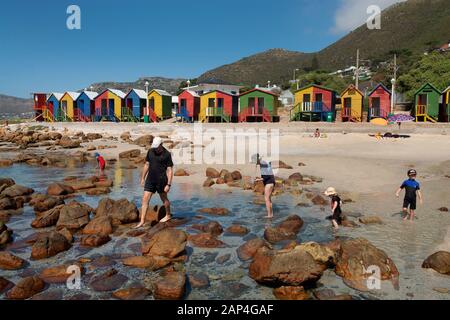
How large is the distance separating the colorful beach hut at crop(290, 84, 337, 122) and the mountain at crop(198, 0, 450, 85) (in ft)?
212

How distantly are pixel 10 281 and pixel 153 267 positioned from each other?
2.32m

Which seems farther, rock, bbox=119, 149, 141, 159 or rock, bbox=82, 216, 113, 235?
rock, bbox=119, 149, 141, 159

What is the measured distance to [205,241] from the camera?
804 centimetres

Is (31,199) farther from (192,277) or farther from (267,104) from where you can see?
(267,104)

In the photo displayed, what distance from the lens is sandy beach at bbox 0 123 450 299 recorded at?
7.64m

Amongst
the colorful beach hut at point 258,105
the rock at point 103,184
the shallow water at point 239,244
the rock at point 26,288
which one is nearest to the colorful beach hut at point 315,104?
the colorful beach hut at point 258,105

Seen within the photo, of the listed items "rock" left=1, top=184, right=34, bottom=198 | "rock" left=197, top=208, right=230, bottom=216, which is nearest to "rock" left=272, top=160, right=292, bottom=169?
"rock" left=197, top=208, right=230, bottom=216

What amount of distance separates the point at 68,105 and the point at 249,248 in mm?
46395

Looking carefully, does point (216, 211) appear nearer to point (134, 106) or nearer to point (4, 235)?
point (4, 235)

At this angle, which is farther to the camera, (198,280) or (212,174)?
(212,174)

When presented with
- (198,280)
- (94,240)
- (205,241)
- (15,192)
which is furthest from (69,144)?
(198,280)

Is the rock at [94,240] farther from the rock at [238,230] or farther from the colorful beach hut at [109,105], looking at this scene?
the colorful beach hut at [109,105]

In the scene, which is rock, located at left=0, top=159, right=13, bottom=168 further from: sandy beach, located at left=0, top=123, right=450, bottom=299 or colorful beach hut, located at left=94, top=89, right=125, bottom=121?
colorful beach hut, located at left=94, top=89, right=125, bottom=121

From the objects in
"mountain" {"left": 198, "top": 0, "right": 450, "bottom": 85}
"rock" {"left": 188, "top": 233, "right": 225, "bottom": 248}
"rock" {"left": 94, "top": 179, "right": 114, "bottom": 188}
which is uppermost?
"mountain" {"left": 198, "top": 0, "right": 450, "bottom": 85}
